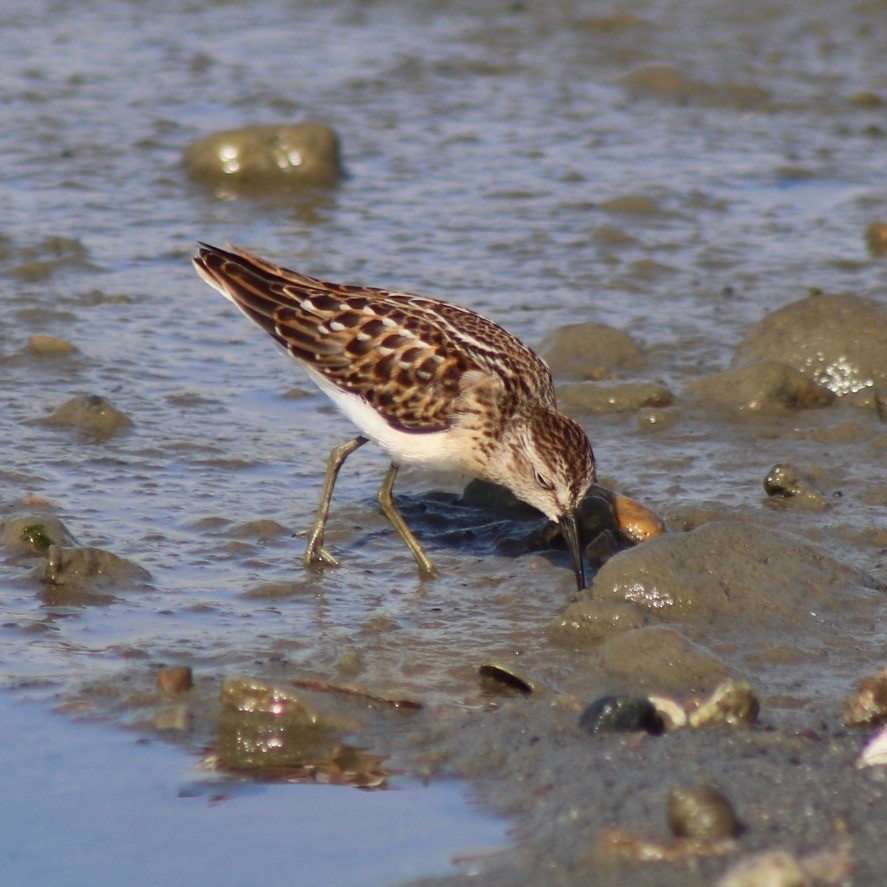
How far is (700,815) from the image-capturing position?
480 cm

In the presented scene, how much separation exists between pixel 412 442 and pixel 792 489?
6.58ft

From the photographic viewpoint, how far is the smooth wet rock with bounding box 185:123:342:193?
13578 mm

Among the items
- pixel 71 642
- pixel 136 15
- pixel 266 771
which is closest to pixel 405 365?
pixel 71 642

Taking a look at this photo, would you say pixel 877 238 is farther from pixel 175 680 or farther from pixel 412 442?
pixel 175 680

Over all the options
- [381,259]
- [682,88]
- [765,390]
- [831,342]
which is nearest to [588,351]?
[765,390]

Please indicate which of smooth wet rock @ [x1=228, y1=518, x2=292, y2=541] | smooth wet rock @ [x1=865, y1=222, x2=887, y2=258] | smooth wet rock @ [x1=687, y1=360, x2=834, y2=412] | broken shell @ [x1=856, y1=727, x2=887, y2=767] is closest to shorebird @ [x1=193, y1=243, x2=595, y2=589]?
smooth wet rock @ [x1=228, y1=518, x2=292, y2=541]

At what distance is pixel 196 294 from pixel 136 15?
847 centimetres

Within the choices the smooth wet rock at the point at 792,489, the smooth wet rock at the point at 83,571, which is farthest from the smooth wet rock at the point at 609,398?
the smooth wet rock at the point at 83,571

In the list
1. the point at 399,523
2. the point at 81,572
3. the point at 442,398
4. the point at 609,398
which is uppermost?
the point at 442,398

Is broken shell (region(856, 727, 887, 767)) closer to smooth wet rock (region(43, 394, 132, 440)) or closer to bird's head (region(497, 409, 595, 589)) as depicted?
bird's head (region(497, 409, 595, 589))

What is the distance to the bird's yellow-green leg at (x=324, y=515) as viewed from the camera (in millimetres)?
7648

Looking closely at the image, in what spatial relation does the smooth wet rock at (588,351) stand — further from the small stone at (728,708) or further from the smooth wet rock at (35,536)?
the small stone at (728,708)

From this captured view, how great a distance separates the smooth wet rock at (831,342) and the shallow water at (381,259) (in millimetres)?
311

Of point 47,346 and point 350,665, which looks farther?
point 47,346
